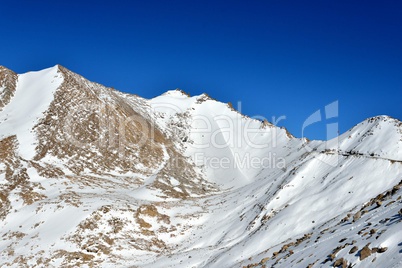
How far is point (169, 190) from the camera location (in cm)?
4847

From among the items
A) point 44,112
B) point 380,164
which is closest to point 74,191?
point 44,112

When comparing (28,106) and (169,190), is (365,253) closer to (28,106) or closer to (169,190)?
(169,190)

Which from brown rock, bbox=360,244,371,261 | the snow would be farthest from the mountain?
the snow

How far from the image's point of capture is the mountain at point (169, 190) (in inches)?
719

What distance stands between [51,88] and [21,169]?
2664 cm

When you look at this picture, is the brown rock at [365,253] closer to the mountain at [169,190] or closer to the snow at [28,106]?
Answer: the mountain at [169,190]

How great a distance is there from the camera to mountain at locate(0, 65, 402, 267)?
1825cm

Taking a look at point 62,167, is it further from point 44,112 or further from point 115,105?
point 115,105

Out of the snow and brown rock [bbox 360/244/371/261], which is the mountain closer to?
brown rock [bbox 360/244/371/261]

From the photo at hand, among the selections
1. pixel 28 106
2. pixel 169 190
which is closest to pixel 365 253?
pixel 169 190

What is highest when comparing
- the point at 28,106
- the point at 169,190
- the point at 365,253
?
the point at 28,106

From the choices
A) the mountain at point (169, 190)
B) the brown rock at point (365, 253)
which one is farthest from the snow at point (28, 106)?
the brown rock at point (365, 253)

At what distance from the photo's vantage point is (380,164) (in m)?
25.5

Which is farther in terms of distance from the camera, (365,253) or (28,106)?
(28,106)
